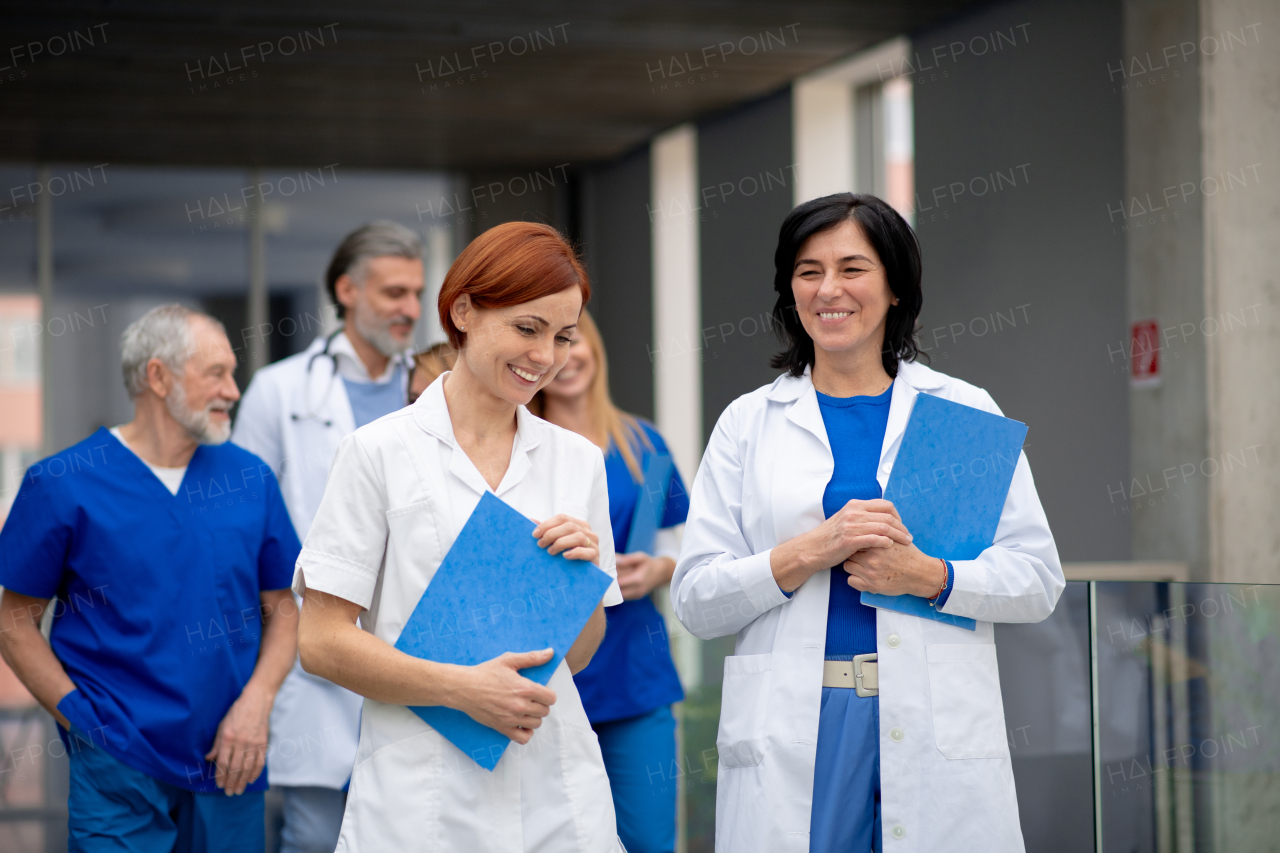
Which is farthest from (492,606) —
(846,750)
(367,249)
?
(367,249)

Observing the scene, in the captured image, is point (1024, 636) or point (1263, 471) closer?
point (1024, 636)

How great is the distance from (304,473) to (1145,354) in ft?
11.2

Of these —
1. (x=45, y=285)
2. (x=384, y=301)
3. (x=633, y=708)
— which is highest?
(x=45, y=285)

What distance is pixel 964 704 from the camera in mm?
2018

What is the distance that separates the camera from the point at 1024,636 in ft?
11.2

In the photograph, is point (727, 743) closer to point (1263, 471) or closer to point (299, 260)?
point (1263, 471)

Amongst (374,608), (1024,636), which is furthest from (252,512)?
(1024,636)

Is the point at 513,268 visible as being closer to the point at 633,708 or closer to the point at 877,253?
the point at 877,253

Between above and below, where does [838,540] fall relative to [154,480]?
below

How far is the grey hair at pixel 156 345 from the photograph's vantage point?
2686 millimetres

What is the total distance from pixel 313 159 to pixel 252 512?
7138 mm

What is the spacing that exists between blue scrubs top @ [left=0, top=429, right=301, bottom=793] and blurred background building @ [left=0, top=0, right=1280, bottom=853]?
182 cm

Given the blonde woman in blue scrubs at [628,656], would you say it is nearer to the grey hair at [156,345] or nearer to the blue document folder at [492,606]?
the grey hair at [156,345]

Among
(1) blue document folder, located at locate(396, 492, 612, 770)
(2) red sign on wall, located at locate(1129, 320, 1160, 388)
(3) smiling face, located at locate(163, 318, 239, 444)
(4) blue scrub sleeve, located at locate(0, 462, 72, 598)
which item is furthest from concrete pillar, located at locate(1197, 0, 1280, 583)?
(4) blue scrub sleeve, located at locate(0, 462, 72, 598)
